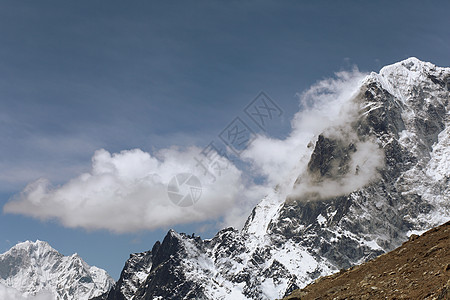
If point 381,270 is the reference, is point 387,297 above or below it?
below

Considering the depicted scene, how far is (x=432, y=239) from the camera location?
4762cm

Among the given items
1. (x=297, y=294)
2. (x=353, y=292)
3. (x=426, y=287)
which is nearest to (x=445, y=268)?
(x=426, y=287)

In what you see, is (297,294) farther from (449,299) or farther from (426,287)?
(449,299)

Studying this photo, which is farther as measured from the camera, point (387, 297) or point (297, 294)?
point (297, 294)

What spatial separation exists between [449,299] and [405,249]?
70.4ft

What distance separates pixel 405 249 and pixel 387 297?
14.1 m

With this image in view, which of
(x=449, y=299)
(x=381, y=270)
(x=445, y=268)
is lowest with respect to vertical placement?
(x=449, y=299)

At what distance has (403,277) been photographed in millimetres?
39750

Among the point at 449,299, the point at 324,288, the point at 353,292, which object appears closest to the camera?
the point at 449,299

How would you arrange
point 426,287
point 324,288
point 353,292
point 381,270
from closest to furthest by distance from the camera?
1. point 426,287
2. point 353,292
3. point 381,270
4. point 324,288

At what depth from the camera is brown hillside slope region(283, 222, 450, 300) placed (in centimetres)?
3519

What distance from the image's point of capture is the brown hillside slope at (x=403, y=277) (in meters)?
35.2

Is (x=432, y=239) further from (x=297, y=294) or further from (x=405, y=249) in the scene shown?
(x=297, y=294)

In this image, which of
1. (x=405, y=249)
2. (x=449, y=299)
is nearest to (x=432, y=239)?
(x=405, y=249)
